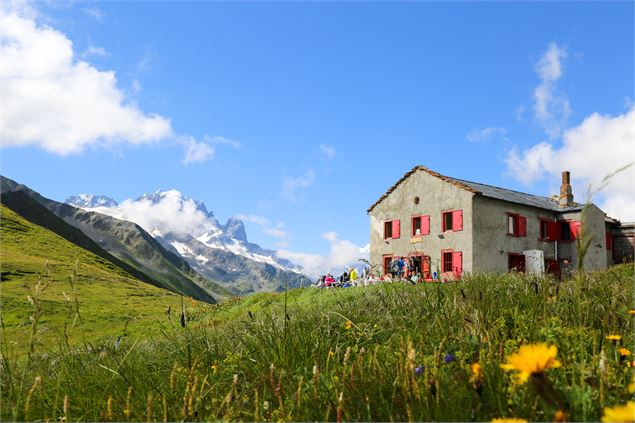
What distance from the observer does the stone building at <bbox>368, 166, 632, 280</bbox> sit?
3381 cm

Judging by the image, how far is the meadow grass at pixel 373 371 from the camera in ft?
8.73

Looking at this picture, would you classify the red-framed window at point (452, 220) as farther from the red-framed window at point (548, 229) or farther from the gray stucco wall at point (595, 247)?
the gray stucco wall at point (595, 247)

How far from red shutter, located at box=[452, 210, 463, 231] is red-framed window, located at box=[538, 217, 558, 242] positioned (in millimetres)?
8713

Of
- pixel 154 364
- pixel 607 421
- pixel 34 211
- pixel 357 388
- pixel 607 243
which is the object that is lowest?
pixel 154 364

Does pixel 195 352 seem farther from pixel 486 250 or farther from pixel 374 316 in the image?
pixel 486 250

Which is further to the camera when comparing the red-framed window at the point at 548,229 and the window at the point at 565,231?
the window at the point at 565,231

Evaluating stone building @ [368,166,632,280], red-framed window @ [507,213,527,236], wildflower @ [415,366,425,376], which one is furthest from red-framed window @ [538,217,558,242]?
wildflower @ [415,366,425,376]

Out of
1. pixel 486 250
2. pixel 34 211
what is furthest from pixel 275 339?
pixel 34 211

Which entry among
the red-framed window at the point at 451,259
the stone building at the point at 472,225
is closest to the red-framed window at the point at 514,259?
the stone building at the point at 472,225

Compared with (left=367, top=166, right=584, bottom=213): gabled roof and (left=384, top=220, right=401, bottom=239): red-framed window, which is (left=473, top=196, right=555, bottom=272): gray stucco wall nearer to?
(left=367, top=166, right=584, bottom=213): gabled roof

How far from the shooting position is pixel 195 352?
5398 millimetres

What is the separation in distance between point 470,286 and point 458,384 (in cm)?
429

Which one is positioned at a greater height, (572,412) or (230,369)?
(572,412)

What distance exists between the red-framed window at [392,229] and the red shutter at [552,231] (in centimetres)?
1231
